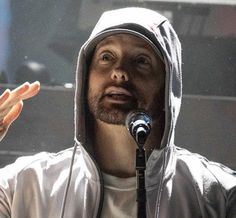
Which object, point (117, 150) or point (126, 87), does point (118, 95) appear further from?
point (117, 150)

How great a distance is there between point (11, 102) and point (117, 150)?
0.34 meters

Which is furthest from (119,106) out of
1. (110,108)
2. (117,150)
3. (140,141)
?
(140,141)

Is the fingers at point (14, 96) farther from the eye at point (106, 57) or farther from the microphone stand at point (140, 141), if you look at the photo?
the microphone stand at point (140, 141)

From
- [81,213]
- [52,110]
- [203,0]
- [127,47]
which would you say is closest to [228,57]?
[203,0]

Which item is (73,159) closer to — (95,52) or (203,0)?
(95,52)

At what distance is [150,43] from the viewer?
151 cm

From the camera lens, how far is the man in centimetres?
149

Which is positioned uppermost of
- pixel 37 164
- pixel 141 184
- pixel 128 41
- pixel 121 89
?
pixel 128 41

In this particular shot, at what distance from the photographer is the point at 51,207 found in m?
1.50

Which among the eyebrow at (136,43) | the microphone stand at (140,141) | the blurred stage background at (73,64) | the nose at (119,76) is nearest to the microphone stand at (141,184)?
the microphone stand at (140,141)

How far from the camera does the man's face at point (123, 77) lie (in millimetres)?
1460

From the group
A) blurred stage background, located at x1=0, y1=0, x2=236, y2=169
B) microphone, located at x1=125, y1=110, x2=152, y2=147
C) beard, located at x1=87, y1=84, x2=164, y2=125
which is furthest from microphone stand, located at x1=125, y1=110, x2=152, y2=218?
blurred stage background, located at x1=0, y1=0, x2=236, y2=169

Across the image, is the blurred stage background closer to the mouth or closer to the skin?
the skin

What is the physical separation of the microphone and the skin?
0.82 ft
